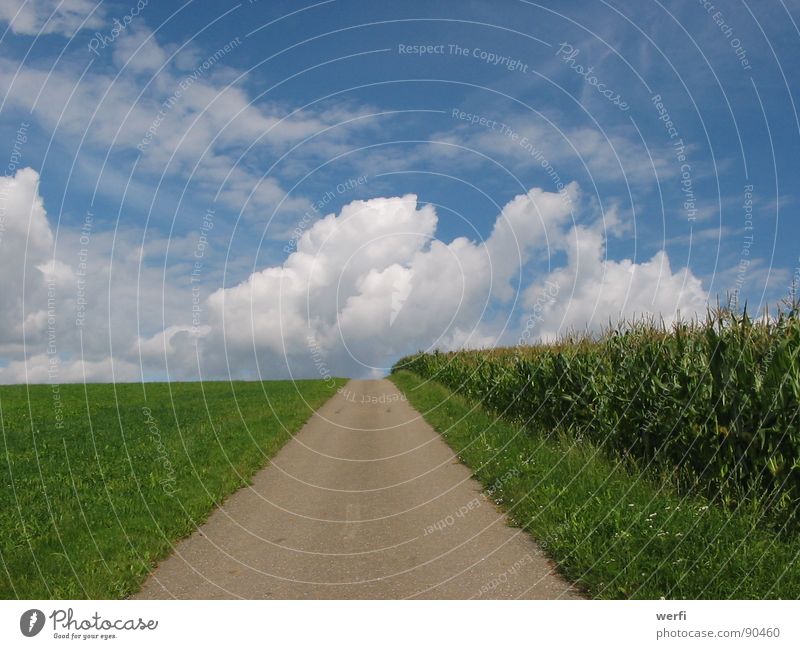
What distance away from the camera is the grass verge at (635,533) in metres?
6.51

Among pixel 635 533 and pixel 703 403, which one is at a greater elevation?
pixel 703 403

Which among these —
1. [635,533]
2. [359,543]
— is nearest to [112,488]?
[359,543]

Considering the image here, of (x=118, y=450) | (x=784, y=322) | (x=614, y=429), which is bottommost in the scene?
(x=118, y=450)

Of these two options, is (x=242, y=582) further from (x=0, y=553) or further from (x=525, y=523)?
(x=525, y=523)

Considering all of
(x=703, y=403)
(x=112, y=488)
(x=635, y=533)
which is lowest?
(x=112, y=488)

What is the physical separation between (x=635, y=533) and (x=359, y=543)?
3668 millimetres

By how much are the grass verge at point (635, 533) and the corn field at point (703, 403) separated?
0.53 metres

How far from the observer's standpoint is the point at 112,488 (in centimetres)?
1211

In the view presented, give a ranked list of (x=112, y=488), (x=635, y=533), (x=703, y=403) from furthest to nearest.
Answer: (x=112, y=488), (x=703, y=403), (x=635, y=533)

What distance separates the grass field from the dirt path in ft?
1.54

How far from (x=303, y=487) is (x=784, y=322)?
911 cm

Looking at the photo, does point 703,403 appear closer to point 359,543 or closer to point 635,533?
point 635,533

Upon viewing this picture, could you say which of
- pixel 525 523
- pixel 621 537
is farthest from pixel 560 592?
pixel 525 523
